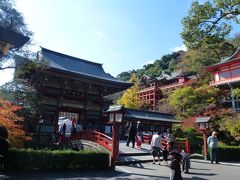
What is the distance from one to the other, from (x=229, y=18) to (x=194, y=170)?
7586 mm

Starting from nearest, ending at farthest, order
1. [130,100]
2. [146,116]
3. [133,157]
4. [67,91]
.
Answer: [133,157] < [67,91] < [146,116] < [130,100]

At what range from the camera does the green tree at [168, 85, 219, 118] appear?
3189cm

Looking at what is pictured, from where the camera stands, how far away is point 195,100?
33.0m

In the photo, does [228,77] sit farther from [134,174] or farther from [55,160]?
[55,160]

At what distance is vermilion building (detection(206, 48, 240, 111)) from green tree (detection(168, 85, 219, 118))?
5.62ft

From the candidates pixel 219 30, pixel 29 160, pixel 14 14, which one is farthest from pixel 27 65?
pixel 219 30

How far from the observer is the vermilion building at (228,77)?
105 feet

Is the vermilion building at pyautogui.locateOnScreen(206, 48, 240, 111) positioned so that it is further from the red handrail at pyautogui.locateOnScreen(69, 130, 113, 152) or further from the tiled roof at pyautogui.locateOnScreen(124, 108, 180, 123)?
the red handrail at pyautogui.locateOnScreen(69, 130, 113, 152)

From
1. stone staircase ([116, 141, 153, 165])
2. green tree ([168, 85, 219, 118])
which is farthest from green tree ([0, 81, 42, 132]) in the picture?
green tree ([168, 85, 219, 118])

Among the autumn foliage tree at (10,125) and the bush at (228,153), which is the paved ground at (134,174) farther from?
the bush at (228,153)

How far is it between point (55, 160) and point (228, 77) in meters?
29.1

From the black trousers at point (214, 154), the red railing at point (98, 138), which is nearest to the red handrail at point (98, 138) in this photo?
the red railing at point (98, 138)

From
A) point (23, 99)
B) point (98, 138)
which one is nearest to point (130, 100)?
point (23, 99)

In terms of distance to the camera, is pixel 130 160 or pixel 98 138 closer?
pixel 130 160
